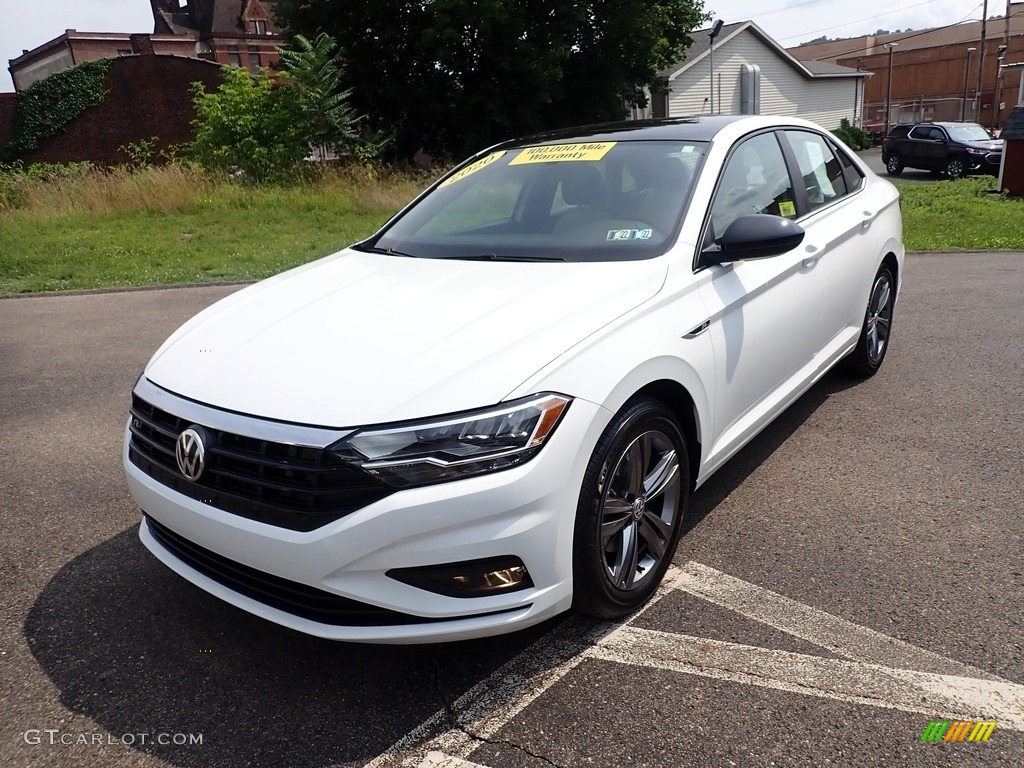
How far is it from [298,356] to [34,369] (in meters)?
4.93

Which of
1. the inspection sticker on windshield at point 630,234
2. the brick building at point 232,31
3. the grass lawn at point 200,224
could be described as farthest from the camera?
the brick building at point 232,31

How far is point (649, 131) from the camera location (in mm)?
3988

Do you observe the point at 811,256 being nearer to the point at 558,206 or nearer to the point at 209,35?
the point at 558,206

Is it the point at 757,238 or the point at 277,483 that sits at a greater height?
the point at 757,238

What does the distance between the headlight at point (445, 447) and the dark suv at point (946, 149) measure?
2591cm

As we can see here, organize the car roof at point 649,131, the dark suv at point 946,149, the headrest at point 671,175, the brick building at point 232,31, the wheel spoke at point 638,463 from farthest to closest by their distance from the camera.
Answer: the brick building at point 232,31, the dark suv at point 946,149, the car roof at point 649,131, the headrest at point 671,175, the wheel spoke at point 638,463

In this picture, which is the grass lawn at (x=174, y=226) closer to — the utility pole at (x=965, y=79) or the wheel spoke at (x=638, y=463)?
the wheel spoke at (x=638, y=463)

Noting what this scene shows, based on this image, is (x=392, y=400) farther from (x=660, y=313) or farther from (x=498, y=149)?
(x=498, y=149)

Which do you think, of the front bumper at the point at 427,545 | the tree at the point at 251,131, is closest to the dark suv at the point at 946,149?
the tree at the point at 251,131

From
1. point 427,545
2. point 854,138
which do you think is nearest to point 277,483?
point 427,545

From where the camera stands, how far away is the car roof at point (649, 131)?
3850 millimetres

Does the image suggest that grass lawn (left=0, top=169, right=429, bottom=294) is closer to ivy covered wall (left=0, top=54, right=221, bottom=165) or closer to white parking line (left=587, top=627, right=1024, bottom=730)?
white parking line (left=587, top=627, right=1024, bottom=730)

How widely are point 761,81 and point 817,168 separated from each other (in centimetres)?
4555

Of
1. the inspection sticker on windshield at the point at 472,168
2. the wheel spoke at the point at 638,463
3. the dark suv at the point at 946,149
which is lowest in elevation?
the dark suv at the point at 946,149
